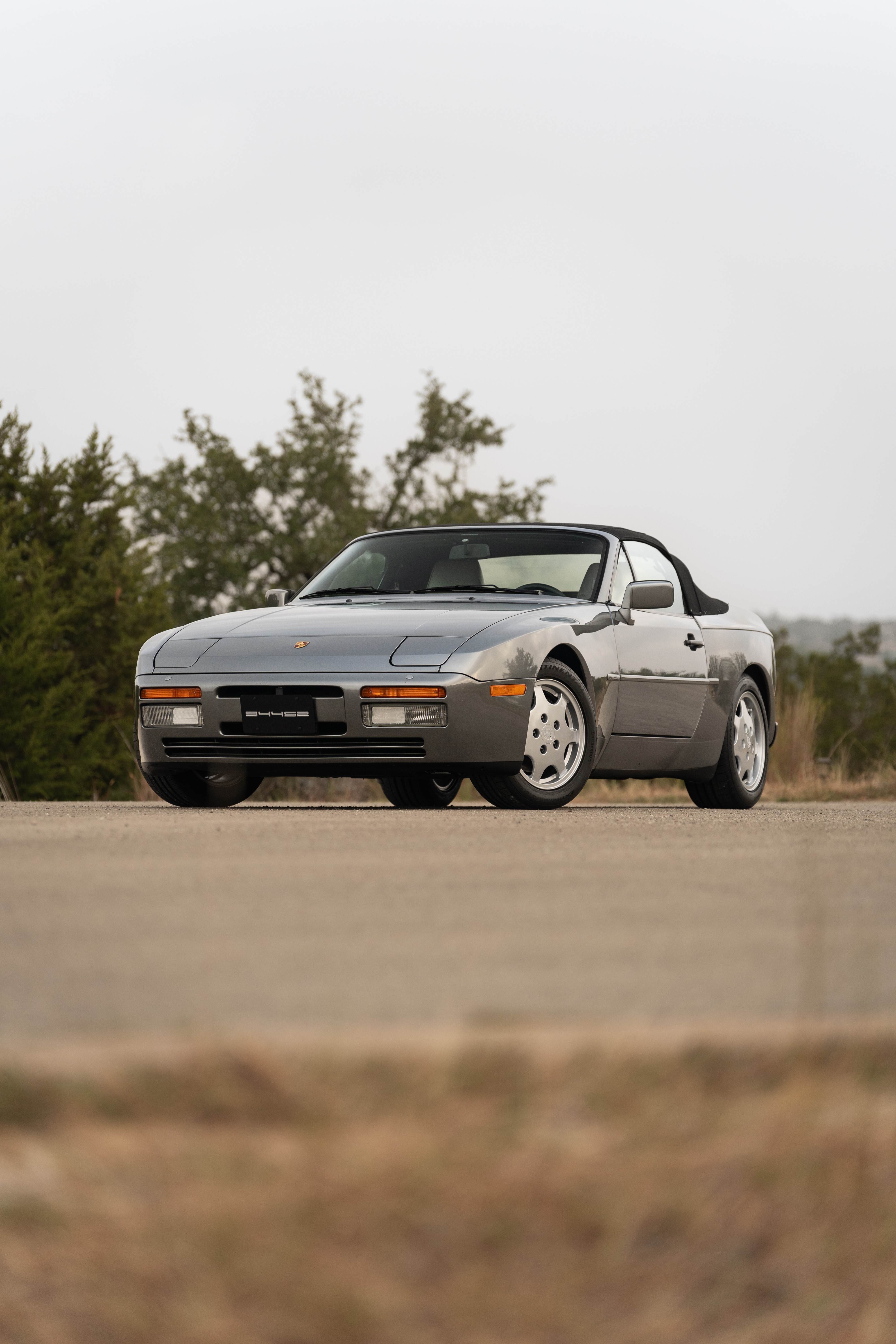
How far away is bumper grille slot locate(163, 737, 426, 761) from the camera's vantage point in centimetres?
770

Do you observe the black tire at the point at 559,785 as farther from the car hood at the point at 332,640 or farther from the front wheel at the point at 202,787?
the front wheel at the point at 202,787

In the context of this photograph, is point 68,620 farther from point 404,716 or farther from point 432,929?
point 432,929

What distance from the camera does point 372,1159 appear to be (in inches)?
73.6

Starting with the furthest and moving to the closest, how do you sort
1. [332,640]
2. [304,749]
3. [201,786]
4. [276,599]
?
1. [276,599]
2. [201,786]
3. [332,640]
4. [304,749]

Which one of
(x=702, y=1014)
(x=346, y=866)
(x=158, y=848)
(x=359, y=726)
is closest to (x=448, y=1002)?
(x=702, y=1014)

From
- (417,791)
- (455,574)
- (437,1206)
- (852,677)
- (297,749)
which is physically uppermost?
(455,574)

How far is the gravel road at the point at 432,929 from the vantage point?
8.39ft

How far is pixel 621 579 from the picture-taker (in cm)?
942

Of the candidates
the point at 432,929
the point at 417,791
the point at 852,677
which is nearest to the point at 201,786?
the point at 417,791

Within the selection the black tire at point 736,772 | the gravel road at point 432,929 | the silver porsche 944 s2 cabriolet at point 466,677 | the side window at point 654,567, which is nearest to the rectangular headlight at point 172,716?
the silver porsche 944 s2 cabriolet at point 466,677

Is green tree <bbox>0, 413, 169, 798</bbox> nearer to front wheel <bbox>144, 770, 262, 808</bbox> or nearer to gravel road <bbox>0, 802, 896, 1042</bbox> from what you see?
front wheel <bbox>144, 770, 262, 808</bbox>

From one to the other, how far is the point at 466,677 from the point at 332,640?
0.71 metres

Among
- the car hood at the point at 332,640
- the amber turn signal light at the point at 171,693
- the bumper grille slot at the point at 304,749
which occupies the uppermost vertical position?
the car hood at the point at 332,640

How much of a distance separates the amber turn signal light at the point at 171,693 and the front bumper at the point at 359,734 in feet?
0.07
